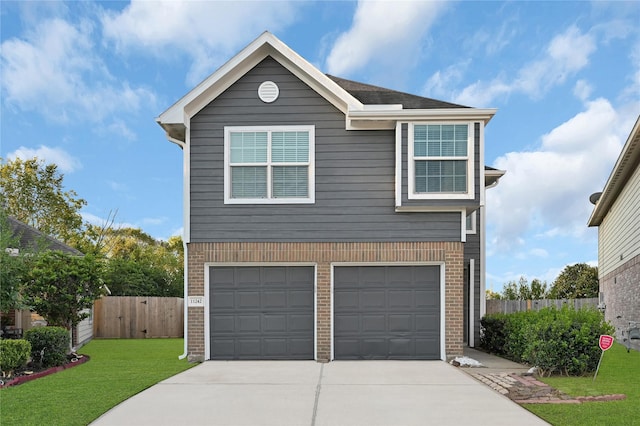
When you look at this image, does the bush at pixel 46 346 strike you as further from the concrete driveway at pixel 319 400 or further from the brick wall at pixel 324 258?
the concrete driveway at pixel 319 400

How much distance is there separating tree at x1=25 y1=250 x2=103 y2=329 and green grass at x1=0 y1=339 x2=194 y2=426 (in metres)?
1.36

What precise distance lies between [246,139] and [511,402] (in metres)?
7.72

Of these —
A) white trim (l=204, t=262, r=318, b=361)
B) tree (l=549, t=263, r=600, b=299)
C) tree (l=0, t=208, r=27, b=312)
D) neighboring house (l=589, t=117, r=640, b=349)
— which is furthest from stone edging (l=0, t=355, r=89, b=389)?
tree (l=549, t=263, r=600, b=299)

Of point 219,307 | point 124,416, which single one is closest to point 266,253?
point 219,307

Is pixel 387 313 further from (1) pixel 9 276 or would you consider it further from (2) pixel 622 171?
(2) pixel 622 171

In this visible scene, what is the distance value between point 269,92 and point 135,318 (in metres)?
12.6

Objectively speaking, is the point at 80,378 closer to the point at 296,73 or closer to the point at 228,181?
the point at 228,181

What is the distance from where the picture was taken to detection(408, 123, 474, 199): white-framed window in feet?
41.1

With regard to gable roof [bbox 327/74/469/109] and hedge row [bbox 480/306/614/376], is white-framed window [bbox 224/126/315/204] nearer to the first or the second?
gable roof [bbox 327/74/469/109]

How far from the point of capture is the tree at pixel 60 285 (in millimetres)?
13422

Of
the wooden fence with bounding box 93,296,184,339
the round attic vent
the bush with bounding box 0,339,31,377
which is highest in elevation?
the round attic vent

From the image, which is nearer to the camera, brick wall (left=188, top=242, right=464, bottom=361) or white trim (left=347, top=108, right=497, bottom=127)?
white trim (left=347, top=108, right=497, bottom=127)

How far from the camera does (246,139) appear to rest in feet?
42.5

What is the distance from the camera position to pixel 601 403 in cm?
810
